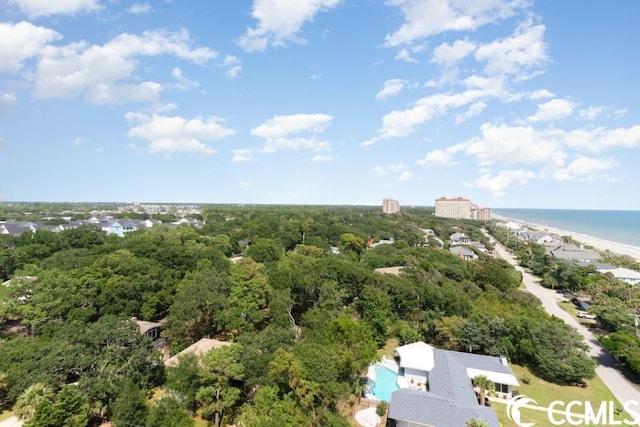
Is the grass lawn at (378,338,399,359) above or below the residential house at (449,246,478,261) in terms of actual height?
below

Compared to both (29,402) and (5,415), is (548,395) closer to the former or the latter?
(29,402)

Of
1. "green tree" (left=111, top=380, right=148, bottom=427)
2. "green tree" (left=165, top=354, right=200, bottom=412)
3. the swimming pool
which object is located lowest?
the swimming pool

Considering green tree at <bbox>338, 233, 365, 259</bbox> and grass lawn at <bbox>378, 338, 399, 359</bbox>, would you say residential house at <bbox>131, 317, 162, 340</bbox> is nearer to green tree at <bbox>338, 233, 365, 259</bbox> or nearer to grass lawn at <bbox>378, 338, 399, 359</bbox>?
grass lawn at <bbox>378, 338, 399, 359</bbox>

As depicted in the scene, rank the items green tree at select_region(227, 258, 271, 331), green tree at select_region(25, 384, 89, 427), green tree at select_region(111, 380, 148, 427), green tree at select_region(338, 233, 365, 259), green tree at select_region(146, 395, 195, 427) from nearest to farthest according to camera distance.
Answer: green tree at select_region(25, 384, 89, 427) → green tree at select_region(146, 395, 195, 427) → green tree at select_region(111, 380, 148, 427) → green tree at select_region(227, 258, 271, 331) → green tree at select_region(338, 233, 365, 259)

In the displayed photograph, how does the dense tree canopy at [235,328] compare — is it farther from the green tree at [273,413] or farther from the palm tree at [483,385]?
the palm tree at [483,385]

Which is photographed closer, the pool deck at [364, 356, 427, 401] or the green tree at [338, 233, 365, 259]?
the pool deck at [364, 356, 427, 401]

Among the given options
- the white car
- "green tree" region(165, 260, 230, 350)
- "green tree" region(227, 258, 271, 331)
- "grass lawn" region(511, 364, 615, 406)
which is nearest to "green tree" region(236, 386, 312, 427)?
"green tree" region(227, 258, 271, 331)
